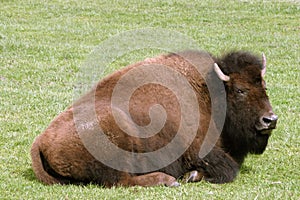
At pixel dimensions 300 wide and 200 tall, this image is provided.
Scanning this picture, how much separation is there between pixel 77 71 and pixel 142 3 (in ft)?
28.9

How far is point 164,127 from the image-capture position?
7.00 metres

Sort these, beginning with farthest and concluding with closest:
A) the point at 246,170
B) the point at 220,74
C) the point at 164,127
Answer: the point at 246,170, the point at 220,74, the point at 164,127

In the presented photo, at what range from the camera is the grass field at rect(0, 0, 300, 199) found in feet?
22.1

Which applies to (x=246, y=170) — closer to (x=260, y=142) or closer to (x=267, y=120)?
(x=260, y=142)

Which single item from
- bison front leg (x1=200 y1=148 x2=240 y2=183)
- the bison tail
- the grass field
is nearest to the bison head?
bison front leg (x1=200 y1=148 x2=240 y2=183)

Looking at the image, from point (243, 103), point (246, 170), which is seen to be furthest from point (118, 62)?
point (243, 103)

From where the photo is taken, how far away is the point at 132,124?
689cm

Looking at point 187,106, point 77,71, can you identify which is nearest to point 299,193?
point 187,106

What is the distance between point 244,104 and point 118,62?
274 inches

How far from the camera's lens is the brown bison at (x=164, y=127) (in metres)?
6.75

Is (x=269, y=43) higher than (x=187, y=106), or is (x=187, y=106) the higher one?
(x=187, y=106)

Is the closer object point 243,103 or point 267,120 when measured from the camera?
point 267,120

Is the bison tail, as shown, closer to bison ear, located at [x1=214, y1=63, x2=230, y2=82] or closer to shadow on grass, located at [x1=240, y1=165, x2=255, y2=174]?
bison ear, located at [x1=214, y1=63, x2=230, y2=82]

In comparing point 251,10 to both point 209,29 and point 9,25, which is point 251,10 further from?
point 9,25
